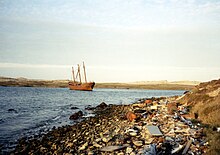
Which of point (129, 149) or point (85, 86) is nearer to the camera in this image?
point (129, 149)

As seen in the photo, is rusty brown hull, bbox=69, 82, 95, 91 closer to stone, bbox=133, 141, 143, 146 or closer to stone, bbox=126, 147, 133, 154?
stone, bbox=133, 141, 143, 146

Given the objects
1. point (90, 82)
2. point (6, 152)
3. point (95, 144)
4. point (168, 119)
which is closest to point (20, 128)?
point (6, 152)

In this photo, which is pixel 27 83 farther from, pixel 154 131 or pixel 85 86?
pixel 154 131

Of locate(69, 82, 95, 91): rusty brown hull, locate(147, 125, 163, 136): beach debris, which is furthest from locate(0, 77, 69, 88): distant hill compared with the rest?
locate(147, 125, 163, 136): beach debris

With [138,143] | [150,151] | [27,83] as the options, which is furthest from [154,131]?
[27,83]

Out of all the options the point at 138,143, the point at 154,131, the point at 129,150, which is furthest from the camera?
the point at 154,131

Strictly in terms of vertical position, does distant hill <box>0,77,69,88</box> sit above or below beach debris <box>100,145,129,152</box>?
above

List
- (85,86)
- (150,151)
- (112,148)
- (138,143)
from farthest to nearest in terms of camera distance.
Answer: (85,86)
(138,143)
(112,148)
(150,151)

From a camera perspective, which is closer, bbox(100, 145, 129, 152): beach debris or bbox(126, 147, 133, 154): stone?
bbox(126, 147, 133, 154): stone

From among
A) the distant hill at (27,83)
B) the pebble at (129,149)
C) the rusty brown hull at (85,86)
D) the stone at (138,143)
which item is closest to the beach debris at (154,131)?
the stone at (138,143)

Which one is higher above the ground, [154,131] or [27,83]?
[27,83]

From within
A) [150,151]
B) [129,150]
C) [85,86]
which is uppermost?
[85,86]

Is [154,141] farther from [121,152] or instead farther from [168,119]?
[168,119]

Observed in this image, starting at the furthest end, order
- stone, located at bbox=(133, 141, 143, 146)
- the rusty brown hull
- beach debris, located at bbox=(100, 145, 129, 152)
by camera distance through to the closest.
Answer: the rusty brown hull, stone, located at bbox=(133, 141, 143, 146), beach debris, located at bbox=(100, 145, 129, 152)
